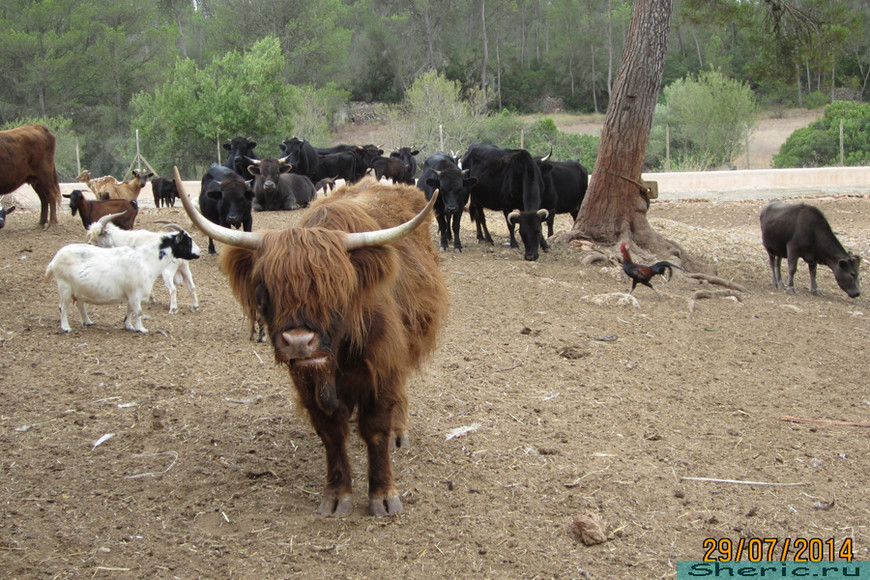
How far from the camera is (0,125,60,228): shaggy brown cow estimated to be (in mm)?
12867

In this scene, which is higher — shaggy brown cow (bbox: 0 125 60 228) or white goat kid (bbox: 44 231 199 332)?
shaggy brown cow (bbox: 0 125 60 228)

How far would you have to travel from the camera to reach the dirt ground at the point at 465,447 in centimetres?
401

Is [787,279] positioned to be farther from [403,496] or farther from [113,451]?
[113,451]

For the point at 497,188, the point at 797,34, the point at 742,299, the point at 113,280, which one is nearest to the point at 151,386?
the point at 113,280

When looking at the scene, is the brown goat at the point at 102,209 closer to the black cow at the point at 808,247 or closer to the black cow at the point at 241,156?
the black cow at the point at 241,156

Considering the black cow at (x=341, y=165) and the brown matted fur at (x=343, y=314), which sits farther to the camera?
the black cow at (x=341, y=165)

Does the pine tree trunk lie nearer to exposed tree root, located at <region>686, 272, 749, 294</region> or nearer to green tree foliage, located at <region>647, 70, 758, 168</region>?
exposed tree root, located at <region>686, 272, 749, 294</region>

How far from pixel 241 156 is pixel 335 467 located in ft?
50.5

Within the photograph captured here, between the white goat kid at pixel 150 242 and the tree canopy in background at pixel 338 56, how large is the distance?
33.0 ft

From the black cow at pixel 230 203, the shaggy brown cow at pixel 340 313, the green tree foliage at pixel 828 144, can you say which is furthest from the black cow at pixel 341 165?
the green tree foliage at pixel 828 144

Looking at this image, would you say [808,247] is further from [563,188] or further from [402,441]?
[402,441]

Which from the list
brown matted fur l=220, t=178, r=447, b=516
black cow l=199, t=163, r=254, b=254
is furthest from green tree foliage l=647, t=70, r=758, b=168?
brown matted fur l=220, t=178, r=447, b=516

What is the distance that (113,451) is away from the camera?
201 inches

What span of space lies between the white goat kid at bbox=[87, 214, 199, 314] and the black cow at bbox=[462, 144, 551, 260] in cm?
555
